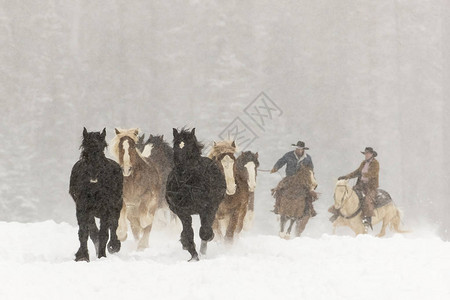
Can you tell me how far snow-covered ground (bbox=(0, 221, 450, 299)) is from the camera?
8.83 metres

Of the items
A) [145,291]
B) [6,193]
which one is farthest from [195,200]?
[6,193]

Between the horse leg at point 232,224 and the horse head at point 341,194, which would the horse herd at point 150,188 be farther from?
the horse head at point 341,194

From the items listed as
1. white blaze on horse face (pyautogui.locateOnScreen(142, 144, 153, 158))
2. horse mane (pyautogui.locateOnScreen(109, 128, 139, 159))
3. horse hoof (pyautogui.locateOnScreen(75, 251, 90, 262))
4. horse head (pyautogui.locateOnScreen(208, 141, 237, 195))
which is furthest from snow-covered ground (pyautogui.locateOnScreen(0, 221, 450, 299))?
white blaze on horse face (pyautogui.locateOnScreen(142, 144, 153, 158))

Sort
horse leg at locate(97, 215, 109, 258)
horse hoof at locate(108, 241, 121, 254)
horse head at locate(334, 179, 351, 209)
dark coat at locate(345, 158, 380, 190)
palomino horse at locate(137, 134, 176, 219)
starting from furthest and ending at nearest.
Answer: horse head at locate(334, 179, 351, 209)
dark coat at locate(345, 158, 380, 190)
palomino horse at locate(137, 134, 176, 219)
horse hoof at locate(108, 241, 121, 254)
horse leg at locate(97, 215, 109, 258)

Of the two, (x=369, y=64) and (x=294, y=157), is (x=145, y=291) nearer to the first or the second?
(x=294, y=157)

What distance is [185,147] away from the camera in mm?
11922

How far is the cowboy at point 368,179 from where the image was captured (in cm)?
1839

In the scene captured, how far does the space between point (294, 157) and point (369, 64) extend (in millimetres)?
54661

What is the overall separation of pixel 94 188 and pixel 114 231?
1115mm

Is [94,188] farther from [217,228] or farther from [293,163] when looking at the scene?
[293,163]

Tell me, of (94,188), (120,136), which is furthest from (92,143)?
(120,136)

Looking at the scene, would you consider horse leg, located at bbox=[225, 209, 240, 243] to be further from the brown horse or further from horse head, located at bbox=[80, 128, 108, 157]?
horse head, located at bbox=[80, 128, 108, 157]

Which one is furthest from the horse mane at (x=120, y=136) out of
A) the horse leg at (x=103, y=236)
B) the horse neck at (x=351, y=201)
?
the horse neck at (x=351, y=201)

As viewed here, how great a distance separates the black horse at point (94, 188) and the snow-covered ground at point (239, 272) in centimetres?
44
